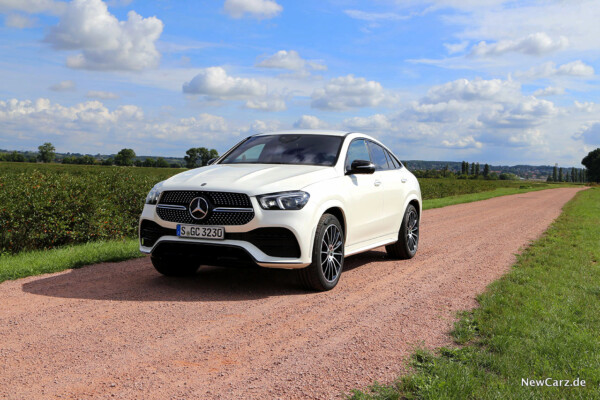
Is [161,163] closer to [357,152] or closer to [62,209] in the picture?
[62,209]

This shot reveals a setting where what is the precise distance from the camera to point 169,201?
19.9 feet

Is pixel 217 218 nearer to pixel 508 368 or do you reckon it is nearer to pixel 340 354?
pixel 340 354

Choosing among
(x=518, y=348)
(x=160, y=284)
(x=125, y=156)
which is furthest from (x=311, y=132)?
(x=125, y=156)

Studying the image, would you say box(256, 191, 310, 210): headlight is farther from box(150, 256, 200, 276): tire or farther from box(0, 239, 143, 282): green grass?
box(0, 239, 143, 282): green grass

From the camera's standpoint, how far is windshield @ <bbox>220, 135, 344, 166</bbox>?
22.7 ft

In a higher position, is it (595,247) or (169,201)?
(169,201)

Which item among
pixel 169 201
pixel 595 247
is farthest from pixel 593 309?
pixel 595 247

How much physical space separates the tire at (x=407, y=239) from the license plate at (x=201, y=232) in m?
3.82

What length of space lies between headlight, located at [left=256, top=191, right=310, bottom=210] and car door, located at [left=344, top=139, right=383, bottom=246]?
994 millimetres

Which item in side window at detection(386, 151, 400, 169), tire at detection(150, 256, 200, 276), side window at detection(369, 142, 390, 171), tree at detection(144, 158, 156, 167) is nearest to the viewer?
tire at detection(150, 256, 200, 276)

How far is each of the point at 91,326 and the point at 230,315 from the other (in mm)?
1258

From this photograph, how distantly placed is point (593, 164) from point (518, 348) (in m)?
164

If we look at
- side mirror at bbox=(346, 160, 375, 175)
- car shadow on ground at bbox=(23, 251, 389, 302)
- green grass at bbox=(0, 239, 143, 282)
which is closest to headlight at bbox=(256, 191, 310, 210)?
car shadow on ground at bbox=(23, 251, 389, 302)

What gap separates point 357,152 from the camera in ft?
24.5
